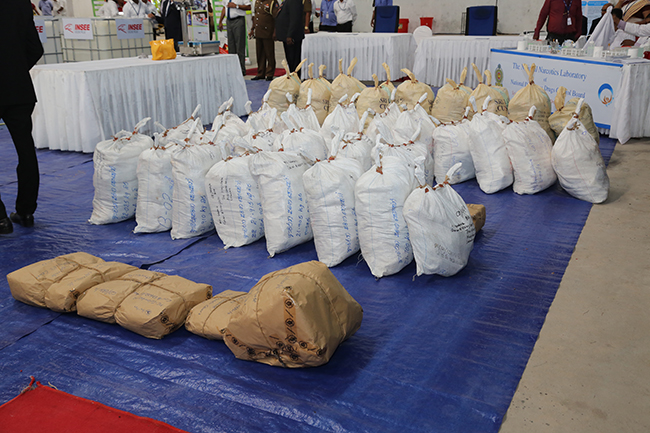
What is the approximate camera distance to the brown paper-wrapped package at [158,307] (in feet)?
6.97

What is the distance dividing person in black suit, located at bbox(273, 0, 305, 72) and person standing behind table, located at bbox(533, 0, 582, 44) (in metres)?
3.93

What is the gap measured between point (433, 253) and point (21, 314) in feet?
6.37

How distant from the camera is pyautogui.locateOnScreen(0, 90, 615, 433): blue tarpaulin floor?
1.72 m

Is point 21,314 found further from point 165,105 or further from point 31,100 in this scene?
point 165,105

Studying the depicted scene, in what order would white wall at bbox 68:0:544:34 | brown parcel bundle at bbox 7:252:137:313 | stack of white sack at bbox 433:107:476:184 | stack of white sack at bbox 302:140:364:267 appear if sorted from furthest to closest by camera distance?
white wall at bbox 68:0:544:34 < stack of white sack at bbox 433:107:476:184 < stack of white sack at bbox 302:140:364:267 < brown parcel bundle at bbox 7:252:137:313

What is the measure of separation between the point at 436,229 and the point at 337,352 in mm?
803

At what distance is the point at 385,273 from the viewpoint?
263cm

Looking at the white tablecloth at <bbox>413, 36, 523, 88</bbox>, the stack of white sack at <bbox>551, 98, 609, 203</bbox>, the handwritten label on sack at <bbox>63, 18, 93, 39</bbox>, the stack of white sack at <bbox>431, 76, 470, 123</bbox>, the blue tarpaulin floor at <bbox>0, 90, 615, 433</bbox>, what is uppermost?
the handwritten label on sack at <bbox>63, 18, 93, 39</bbox>

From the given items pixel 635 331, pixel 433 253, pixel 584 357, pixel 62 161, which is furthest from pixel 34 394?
pixel 62 161

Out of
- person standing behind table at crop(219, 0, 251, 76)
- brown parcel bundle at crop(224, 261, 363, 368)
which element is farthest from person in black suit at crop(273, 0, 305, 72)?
brown parcel bundle at crop(224, 261, 363, 368)

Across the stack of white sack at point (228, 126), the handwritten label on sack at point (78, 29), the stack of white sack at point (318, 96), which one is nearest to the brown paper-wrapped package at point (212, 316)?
the stack of white sack at point (228, 126)

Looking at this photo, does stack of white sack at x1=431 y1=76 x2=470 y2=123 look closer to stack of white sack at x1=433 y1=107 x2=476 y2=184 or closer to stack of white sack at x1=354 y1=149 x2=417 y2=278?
stack of white sack at x1=433 y1=107 x2=476 y2=184

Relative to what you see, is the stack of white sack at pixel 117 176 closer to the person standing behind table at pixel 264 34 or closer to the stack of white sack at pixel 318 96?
the stack of white sack at pixel 318 96

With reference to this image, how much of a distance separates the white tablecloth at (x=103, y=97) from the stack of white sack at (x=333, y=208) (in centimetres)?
329
